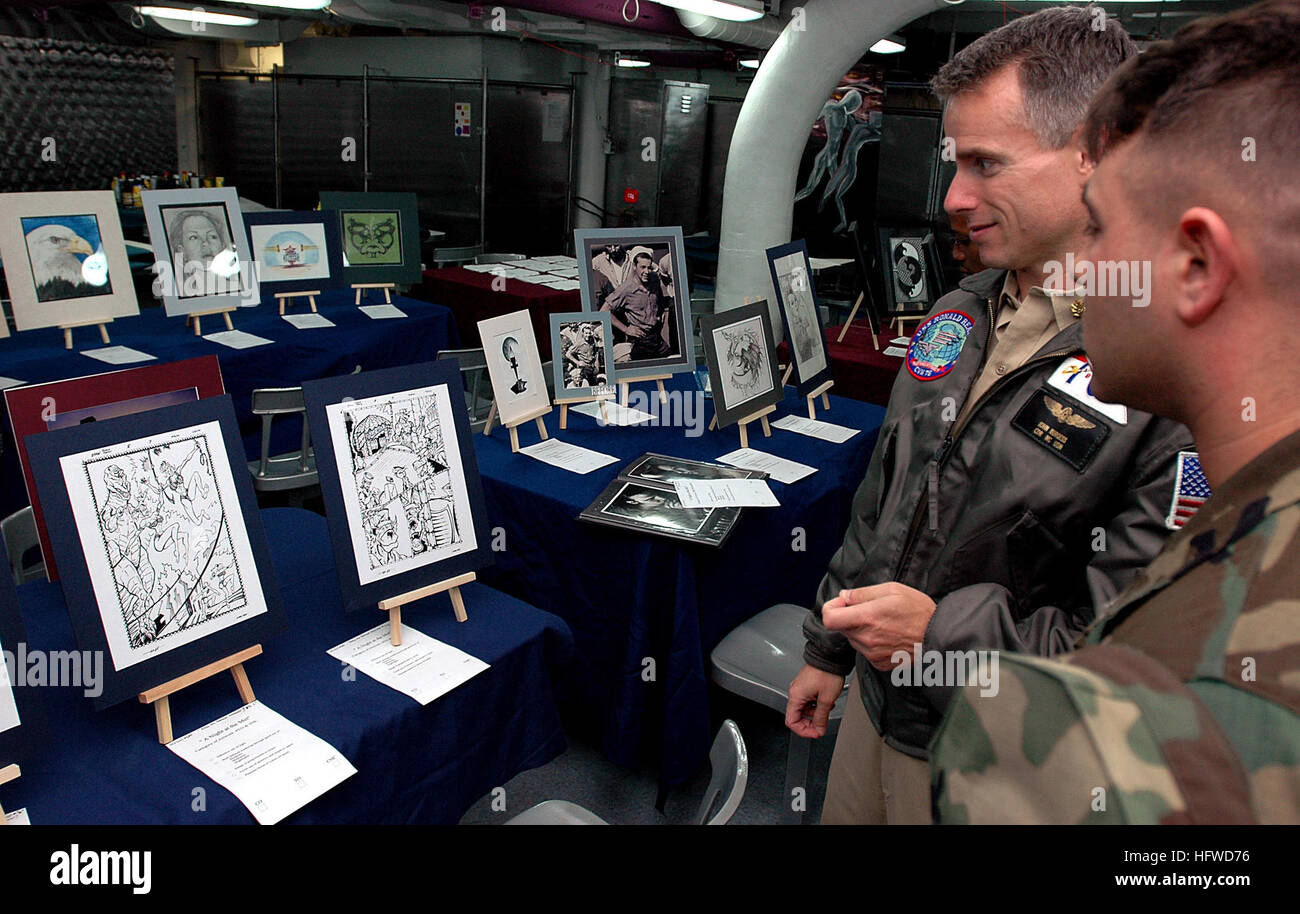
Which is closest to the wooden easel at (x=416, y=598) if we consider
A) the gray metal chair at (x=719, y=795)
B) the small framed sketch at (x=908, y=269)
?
the gray metal chair at (x=719, y=795)

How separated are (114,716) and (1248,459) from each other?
165 centimetres

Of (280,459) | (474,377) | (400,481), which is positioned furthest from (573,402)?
(400,481)

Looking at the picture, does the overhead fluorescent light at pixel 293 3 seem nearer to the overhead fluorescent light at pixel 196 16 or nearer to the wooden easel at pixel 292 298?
the overhead fluorescent light at pixel 196 16

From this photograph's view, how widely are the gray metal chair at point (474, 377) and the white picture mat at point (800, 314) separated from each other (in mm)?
1162

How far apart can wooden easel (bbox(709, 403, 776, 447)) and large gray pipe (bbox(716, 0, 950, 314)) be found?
157 cm

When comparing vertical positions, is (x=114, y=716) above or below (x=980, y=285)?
below

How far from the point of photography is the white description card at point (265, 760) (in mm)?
1310

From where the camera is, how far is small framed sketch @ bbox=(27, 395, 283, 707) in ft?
4.24

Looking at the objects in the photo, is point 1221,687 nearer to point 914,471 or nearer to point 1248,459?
point 1248,459

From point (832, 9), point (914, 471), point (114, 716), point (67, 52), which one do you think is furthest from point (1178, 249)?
point (67, 52)

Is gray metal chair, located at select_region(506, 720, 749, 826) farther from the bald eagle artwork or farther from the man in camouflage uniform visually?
the bald eagle artwork

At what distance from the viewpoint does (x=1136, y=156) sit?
58cm

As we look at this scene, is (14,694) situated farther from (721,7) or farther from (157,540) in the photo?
(721,7)

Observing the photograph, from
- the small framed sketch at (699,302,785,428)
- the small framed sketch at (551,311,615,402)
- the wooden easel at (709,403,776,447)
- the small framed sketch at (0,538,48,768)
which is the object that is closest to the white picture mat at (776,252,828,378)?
the small framed sketch at (699,302,785,428)
